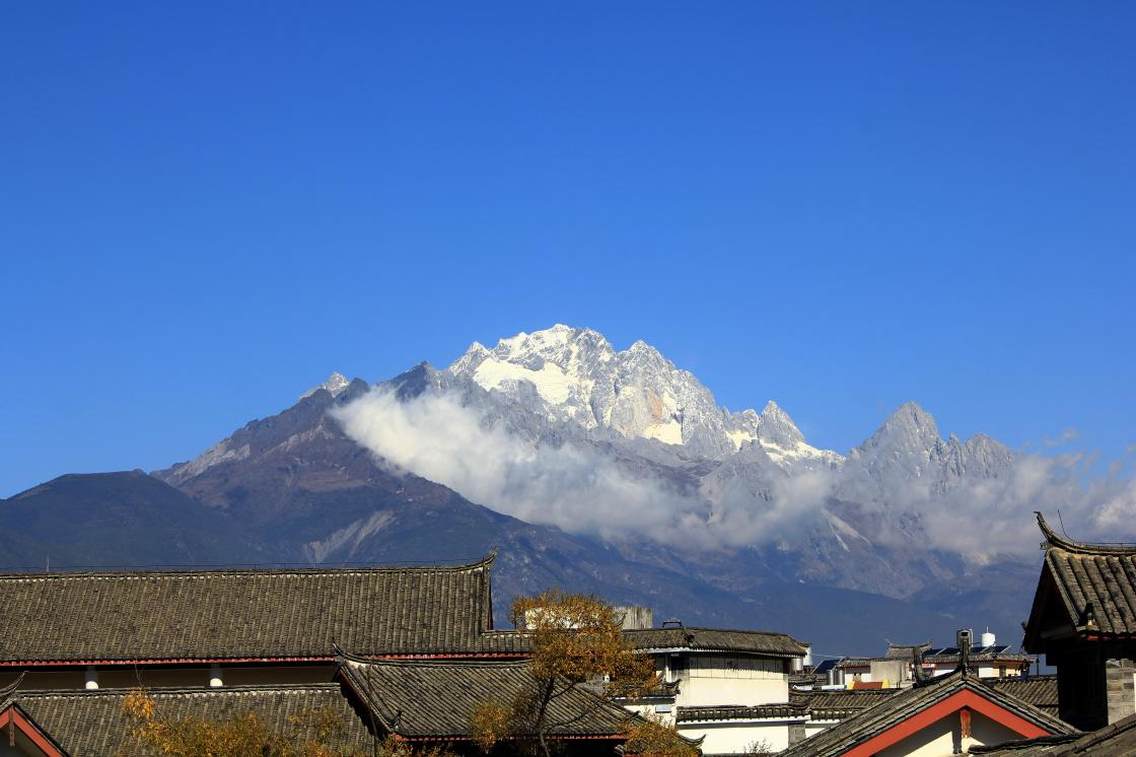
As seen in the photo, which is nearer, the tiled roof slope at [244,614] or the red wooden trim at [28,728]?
the red wooden trim at [28,728]

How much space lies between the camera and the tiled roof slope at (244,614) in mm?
61469

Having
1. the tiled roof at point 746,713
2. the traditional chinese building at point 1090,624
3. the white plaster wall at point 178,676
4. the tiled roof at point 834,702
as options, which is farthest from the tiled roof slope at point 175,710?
the tiled roof at point 834,702

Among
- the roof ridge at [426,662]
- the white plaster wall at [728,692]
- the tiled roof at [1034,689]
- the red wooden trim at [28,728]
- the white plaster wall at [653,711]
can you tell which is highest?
the white plaster wall at [728,692]

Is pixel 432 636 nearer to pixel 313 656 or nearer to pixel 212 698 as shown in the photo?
pixel 313 656

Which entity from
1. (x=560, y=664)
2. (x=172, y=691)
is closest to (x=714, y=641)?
(x=172, y=691)

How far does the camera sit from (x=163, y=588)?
65812 millimetres

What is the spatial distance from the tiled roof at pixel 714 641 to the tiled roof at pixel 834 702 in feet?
8.50

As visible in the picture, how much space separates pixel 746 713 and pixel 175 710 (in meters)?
27.2

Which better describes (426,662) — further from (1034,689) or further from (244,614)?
(1034,689)

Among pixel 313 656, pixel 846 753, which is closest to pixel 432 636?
pixel 313 656

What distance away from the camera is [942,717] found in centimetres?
2466

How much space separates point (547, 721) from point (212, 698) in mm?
10651

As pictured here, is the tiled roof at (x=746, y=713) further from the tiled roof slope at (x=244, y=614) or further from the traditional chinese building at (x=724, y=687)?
the tiled roof slope at (x=244, y=614)

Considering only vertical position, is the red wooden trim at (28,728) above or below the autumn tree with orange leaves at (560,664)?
below
